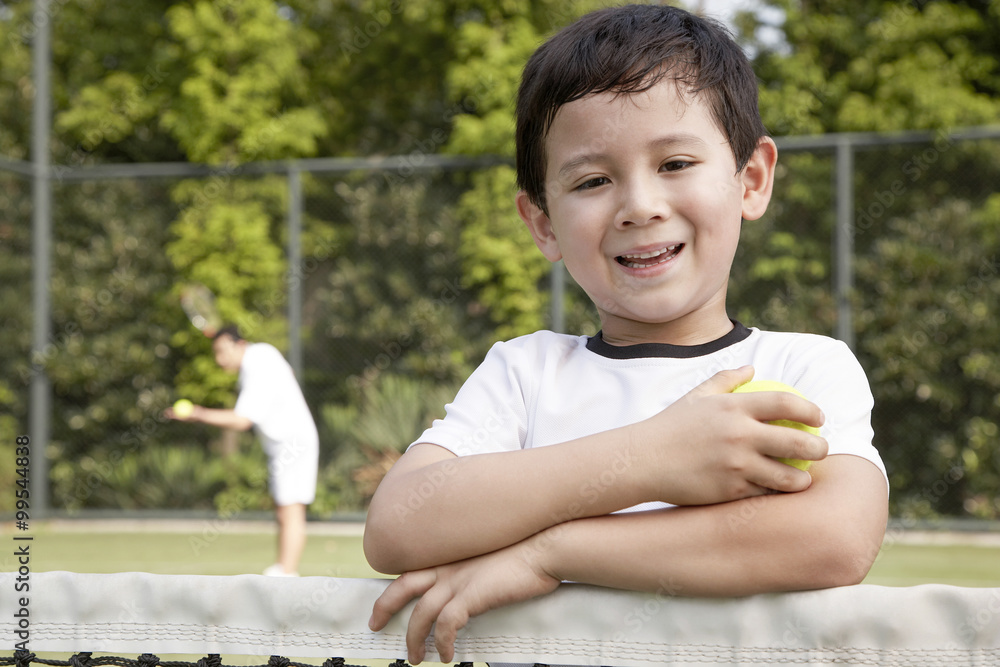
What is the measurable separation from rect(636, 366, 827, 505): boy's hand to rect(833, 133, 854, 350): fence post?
22.9ft

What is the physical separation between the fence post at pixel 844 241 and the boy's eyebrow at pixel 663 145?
6737mm

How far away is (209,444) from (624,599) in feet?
28.4

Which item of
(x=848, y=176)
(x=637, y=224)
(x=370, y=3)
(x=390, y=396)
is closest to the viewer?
(x=637, y=224)

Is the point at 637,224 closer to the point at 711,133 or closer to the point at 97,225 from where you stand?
the point at 711,133

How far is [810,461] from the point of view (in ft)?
3.28

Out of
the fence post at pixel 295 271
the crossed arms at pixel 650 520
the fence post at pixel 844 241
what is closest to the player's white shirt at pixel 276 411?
the fence post at pixel 295 271

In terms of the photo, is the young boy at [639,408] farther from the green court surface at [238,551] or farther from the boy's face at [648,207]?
the green court surface at [238,551]

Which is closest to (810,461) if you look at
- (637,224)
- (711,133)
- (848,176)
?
(637,224)

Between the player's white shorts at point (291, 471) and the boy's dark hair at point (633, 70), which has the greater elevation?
the boy's dark hair at point (633, 70)

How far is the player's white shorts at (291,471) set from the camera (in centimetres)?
596

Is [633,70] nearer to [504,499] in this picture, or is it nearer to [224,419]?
[504,499]

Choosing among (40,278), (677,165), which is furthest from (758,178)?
(40,278)

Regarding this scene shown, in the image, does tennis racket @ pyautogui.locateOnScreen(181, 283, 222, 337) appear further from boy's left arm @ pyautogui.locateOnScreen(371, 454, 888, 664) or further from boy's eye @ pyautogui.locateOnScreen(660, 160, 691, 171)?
boy's left arm @ pyautogui.locateOnScreen(371, 454, 888, 664)

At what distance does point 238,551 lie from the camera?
7.25 m
